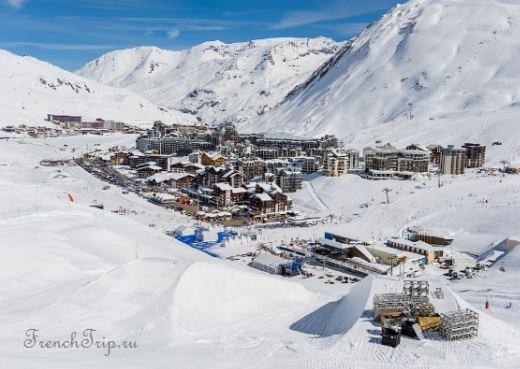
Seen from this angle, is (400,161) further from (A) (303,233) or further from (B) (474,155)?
(A) (303,233)

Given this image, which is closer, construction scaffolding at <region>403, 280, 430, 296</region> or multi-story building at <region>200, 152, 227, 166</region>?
construction scaffolding at <region>403, 280, 430, 296</region>

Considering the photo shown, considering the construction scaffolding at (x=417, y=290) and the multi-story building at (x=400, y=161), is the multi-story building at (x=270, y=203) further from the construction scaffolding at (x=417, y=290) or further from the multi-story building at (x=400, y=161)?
the construction scaffolding at (x=417, y=290)

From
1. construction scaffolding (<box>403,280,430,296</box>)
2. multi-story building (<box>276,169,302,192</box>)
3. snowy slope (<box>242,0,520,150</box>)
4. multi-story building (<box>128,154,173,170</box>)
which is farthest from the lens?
snowy slope (<box>242,0,520,150</box>)

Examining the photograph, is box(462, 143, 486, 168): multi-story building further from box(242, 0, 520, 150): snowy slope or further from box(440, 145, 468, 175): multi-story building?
box(242, 0, 520, 150): snowy slope

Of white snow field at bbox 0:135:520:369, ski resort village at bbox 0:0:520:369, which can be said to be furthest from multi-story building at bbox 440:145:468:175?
white snow field at bbox 0:135:520:369

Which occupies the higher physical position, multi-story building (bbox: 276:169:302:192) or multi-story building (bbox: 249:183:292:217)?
multi-story building (bbox: 276:169:302:192)

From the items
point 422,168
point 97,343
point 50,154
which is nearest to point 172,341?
point 97,343

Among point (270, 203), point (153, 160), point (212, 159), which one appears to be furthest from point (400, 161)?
point (153, 160)
